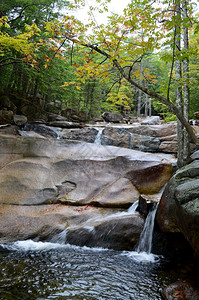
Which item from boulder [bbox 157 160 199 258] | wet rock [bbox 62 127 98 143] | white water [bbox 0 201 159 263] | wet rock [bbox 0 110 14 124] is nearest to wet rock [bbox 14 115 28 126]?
wet rock [bbox 0 110 14 124]

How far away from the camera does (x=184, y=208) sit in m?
4.06

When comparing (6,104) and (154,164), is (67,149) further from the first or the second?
(6,104)

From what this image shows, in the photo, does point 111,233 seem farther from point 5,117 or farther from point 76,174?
point 5,117

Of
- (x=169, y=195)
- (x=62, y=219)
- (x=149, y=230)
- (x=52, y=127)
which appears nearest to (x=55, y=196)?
(x=62, y=219)

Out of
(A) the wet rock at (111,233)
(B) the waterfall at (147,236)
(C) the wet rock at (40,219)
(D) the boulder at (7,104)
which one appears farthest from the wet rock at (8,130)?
(B) the waterfall at (147,236)

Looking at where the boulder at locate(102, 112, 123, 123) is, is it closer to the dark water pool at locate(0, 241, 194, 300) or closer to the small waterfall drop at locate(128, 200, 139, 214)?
the small waterfall drop at locate(128, 200, 139, 214)

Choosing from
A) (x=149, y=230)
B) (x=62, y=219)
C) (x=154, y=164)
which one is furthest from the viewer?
(x=154, y=164)

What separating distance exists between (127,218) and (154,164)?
3222 millimetres

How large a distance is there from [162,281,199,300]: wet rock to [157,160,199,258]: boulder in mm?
621

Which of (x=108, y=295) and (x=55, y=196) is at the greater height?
(x=55, y=196)

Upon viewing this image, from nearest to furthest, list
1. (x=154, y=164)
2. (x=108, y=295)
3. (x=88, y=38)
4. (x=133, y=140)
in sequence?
(x=108, y=295), (x=88, y=38), (x=154, y=164), (x=133, y=140)

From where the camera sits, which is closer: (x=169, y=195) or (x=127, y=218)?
(x=169, y=195)

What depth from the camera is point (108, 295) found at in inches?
147

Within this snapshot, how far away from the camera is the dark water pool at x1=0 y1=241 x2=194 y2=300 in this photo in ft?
12.2
